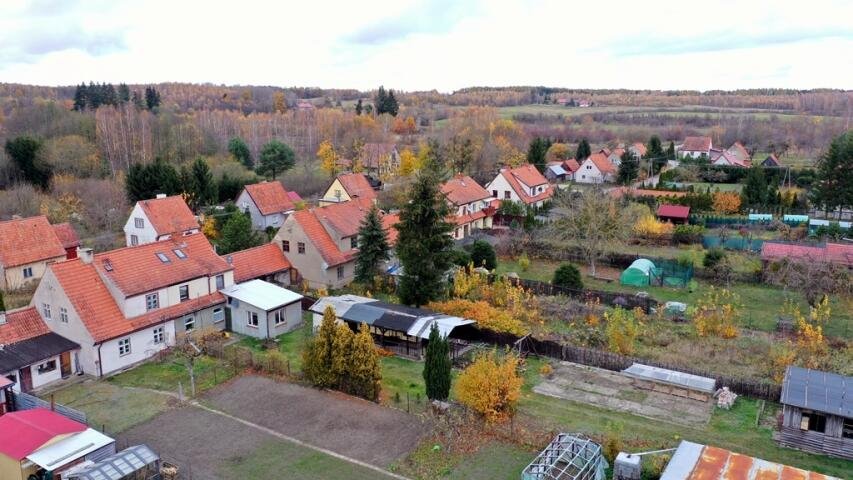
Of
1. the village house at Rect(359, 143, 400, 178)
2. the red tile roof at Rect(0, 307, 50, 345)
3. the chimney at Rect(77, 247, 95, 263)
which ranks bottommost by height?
the red tile roof at Rect(0, 307, 50, 345)

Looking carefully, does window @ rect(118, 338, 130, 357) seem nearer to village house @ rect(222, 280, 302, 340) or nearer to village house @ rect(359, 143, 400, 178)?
village house @ rect(222, 280, 302, 340)

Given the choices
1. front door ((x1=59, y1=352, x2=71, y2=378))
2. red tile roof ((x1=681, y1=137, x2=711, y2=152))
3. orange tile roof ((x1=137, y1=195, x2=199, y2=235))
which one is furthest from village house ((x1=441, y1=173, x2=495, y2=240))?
red tile roof ((x1=681, y1=137, x2=711, y2=152))

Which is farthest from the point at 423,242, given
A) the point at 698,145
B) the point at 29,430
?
the point at 698,145

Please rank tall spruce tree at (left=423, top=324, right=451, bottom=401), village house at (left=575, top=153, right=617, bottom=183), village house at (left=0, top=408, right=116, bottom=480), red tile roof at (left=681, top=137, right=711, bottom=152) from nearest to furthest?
village house at (left=0, top=408, right=116, bottom=480)
tall spruce tree at (left=423, top=324, right=451, bottom=401)
village house at (left=575, top=153, right=617, bottom=183)
red tile roof at (left=681, top=137, right=711, bottom=152)

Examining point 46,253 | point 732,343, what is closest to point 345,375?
point 732,343

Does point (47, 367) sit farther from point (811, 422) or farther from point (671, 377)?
point (811, 422)

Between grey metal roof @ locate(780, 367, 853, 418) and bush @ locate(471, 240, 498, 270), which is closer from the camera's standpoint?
grey metal roof @ locate(780, 367, 853, 418)

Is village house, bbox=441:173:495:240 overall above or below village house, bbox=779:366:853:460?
above
